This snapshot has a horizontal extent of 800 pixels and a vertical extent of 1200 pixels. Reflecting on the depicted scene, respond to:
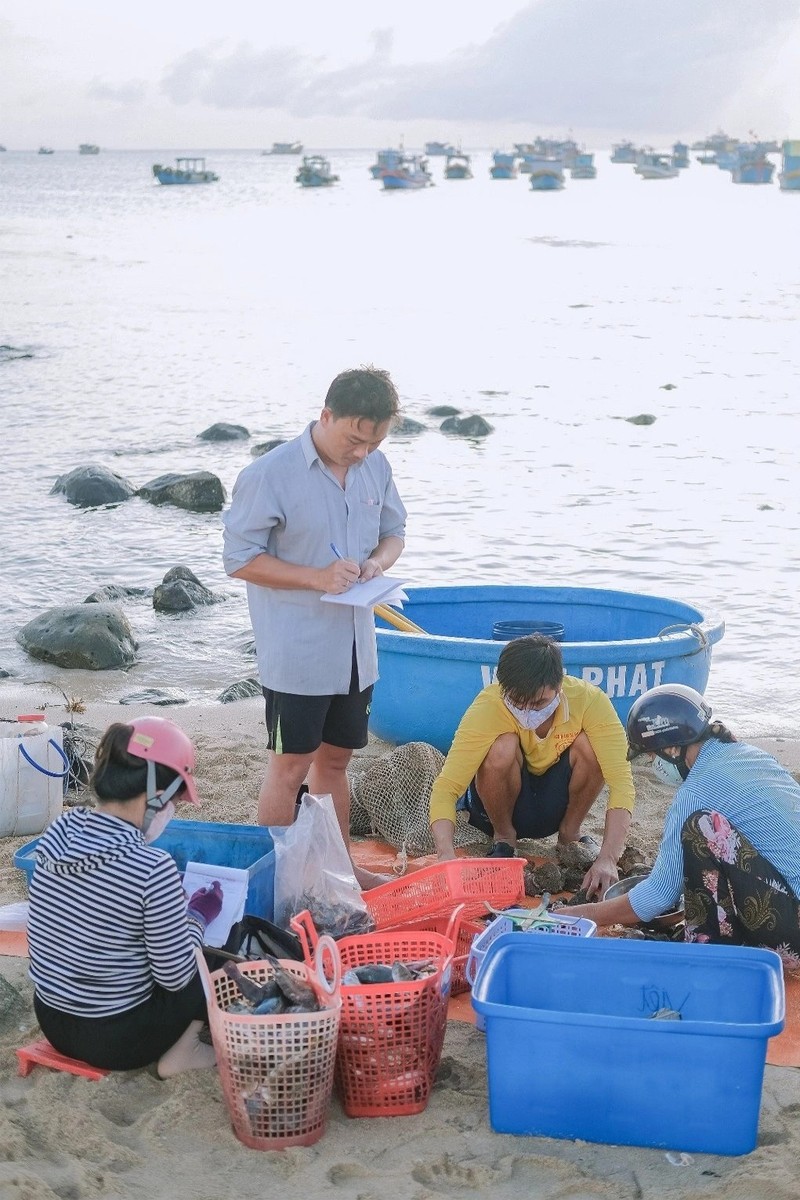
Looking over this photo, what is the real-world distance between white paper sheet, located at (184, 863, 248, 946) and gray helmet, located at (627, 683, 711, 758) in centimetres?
127

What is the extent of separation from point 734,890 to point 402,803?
1803 millimetres

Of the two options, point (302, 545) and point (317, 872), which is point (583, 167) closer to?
point (302, 545)

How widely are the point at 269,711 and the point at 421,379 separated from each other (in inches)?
688

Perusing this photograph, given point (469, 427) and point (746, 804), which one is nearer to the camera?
point (746, 804)

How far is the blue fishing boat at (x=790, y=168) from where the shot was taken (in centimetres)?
9400

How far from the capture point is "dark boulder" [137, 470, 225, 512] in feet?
41.4

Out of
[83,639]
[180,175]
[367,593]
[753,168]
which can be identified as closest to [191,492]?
[83,639]

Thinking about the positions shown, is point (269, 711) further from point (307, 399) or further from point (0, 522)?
point (307, 399)

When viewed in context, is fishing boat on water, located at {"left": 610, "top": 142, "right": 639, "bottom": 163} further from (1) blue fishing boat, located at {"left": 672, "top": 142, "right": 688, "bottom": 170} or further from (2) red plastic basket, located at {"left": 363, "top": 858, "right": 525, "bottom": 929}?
(2) red plastic basket, located at {"left": 363, "top": 858, "right": 525, "bottom": 929}

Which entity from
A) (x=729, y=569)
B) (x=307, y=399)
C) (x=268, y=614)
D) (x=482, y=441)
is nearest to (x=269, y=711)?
(x=268, y=614)

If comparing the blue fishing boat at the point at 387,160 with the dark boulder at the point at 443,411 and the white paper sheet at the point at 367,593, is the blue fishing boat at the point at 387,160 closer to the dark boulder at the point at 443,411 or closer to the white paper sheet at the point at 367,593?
the dark boulder at the point at 443,411

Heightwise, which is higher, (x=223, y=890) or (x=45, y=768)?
(x=223, y=890)

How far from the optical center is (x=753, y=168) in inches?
4198

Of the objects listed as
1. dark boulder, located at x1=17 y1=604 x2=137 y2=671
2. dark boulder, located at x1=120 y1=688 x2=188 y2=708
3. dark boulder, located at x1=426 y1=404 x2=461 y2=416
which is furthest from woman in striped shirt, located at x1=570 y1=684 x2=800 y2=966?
dark boulder, located at x1=426 y1=404 x2=461 y2=416
